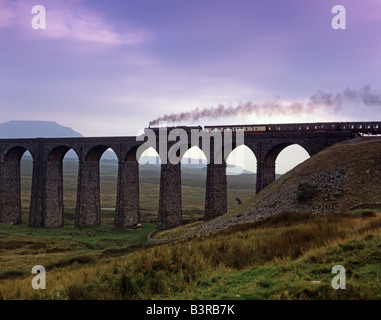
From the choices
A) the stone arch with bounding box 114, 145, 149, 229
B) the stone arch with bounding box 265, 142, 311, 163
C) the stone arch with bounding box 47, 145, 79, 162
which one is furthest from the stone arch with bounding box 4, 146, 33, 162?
the stone arch with bounding box 265, 142, 311, 163

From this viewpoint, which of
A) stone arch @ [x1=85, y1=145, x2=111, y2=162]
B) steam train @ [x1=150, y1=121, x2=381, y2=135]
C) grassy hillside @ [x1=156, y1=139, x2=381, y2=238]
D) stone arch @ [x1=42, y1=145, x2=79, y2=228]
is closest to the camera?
grassy hillside @ [x1=156, y1=139, x2=381, y2=238]

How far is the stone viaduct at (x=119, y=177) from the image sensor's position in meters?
39.6

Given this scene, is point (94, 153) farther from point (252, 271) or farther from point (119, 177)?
point (252, 271)

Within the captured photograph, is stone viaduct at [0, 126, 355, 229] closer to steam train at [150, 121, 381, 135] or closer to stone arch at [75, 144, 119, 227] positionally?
stone arch at [75, 144, 119, 227]

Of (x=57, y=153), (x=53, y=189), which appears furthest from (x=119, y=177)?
(x=57, y=153)

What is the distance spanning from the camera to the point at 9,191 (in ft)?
187

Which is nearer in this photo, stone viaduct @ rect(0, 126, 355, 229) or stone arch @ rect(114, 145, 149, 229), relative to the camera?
stone viaduct @ rect(0, 126, 355, 229)

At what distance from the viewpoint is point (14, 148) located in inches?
2281

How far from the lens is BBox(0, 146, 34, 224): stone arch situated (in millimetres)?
56750

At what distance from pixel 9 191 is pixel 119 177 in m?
21.5

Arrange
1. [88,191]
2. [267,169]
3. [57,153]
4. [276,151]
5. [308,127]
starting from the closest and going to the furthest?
[308,127] < [267,169] < [276,151] < [88,191] < [57,153]


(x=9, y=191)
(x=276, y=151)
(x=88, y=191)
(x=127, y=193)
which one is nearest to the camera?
(x=276, y=151)

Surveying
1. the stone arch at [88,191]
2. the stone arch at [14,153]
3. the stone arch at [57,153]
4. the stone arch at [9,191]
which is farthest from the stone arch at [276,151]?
the stone arch at [14,153]
